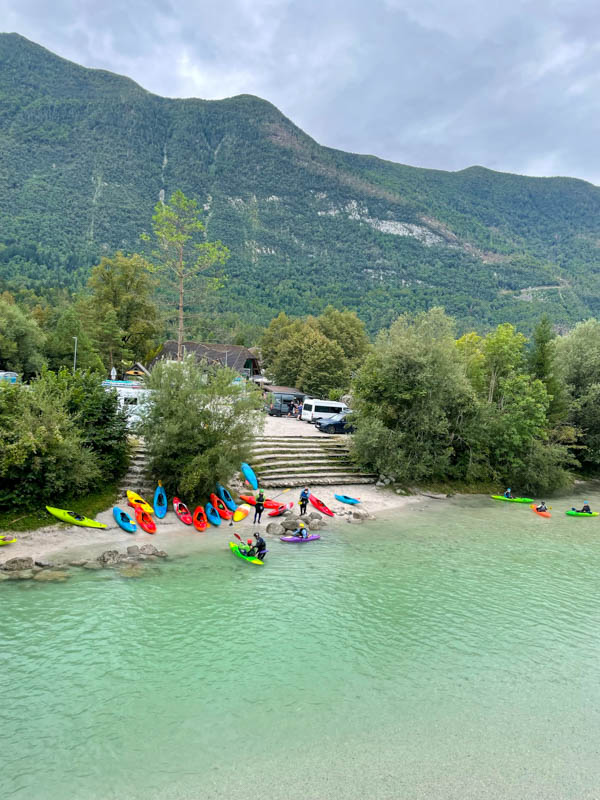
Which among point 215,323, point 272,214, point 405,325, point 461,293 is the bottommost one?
point 405,325

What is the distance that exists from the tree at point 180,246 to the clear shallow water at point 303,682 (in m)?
20.6

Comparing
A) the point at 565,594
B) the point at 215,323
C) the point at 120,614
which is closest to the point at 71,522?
the point at 120,614

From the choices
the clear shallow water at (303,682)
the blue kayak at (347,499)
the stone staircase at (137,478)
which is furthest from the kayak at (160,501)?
the blue kayak at (347,499)

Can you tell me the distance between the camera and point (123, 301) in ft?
186

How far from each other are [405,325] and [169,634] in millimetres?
24464

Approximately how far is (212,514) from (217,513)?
0.73 ft

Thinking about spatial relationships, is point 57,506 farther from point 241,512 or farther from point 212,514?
point 241,512

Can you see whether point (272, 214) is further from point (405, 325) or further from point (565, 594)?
point (565, 594)

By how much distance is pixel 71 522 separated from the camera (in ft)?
62.0

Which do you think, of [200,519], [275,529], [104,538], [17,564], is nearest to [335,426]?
[275,529]

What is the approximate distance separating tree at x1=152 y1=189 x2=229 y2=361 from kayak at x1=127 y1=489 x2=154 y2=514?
525 inches

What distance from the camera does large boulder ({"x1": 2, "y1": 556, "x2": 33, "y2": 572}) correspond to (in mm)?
15195

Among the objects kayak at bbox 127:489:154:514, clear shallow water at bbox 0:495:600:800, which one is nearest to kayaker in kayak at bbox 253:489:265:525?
clear shallow water at bbox 0:495:600:800

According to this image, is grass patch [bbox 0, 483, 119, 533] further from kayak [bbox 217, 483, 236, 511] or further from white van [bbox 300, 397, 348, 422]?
white van [bbox 300, 397, 348, 422]
